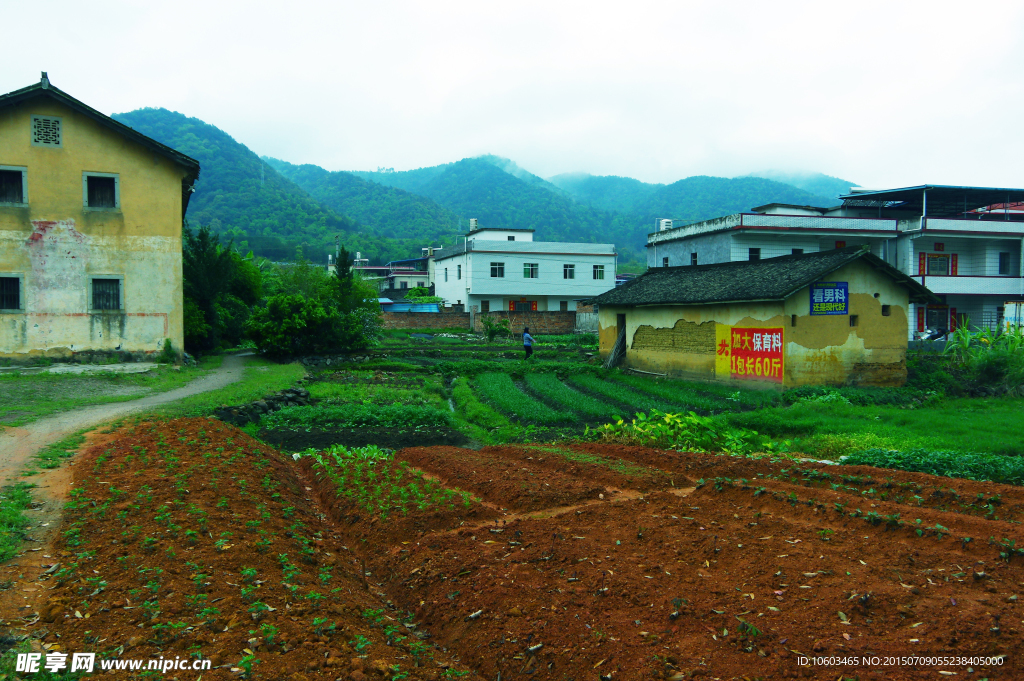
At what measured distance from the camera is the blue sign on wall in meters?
21.6

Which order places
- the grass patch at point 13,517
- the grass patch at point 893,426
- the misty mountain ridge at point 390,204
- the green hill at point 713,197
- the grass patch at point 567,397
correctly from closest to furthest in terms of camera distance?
1. the grass patch at point 13,517
2. the grass patch at point 893,426
3. the grass patch at point 567,397
4. the misty mountain ridge at point 390,204
5. the green hill at point 713,197

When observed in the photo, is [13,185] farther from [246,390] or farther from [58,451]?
[58,451]

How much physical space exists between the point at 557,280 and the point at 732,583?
5318 cm

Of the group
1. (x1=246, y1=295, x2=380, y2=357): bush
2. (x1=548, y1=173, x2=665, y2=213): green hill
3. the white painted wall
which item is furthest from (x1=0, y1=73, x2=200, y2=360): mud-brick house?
(x1=548, y1=173, x2=665, y2=213): green hill

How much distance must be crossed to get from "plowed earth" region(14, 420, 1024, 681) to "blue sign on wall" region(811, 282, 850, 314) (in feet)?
40.0

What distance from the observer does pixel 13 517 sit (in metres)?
7.24

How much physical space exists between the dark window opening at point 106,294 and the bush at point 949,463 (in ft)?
78.7

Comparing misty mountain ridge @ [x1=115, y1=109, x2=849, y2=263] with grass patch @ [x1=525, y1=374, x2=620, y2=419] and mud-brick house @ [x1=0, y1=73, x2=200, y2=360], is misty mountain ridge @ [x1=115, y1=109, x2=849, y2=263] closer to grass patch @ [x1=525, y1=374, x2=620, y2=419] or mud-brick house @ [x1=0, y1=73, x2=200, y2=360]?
mud-brick house @ [x1=0, y1=73, x2=200, y2=360]

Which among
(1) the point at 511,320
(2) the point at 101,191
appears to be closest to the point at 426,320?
(1) the point at 511,320

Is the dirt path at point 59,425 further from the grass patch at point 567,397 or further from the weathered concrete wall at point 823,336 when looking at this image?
the weathered concrete wall at point 823,336

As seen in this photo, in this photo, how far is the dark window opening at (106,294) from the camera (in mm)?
23281

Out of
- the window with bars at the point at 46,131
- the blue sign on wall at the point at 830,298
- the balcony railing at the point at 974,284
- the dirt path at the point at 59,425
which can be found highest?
the window with bars at the point at 46,131

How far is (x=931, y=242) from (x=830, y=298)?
25.0 meters

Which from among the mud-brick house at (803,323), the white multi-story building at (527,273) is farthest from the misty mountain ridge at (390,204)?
the mud-brick house at (803,323)
